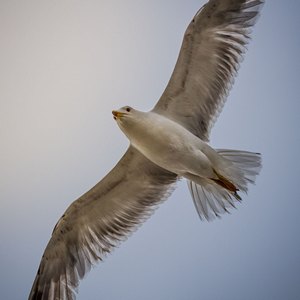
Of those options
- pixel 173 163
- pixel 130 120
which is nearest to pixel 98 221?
pixel 173 163

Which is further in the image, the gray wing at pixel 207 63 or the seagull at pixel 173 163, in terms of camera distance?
the gray wing at pixel 207 63

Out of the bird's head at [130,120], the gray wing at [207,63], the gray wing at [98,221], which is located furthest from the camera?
the gray wing at [98,221]

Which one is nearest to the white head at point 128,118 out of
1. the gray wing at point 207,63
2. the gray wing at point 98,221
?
the gray wing at point 207,63

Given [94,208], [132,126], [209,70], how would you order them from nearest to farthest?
[132,126], [209,70], [94,208]

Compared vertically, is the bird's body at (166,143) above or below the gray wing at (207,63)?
below

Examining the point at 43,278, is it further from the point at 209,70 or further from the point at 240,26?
the point at 240,26

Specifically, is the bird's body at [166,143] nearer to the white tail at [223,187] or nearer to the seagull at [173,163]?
the seagull at [173,163]

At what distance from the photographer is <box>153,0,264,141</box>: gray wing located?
12.1 ft

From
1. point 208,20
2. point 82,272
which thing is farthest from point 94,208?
point 208,20

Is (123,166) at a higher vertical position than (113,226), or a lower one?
higher

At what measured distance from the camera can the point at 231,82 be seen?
386cm

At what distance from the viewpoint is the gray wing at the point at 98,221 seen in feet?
13.1

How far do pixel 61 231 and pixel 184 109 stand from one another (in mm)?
1246

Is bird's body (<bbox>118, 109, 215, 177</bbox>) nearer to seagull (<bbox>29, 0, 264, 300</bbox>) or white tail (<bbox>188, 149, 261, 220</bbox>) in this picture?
seagull (<bbox>29, 0, 264, 300</bbox>)
